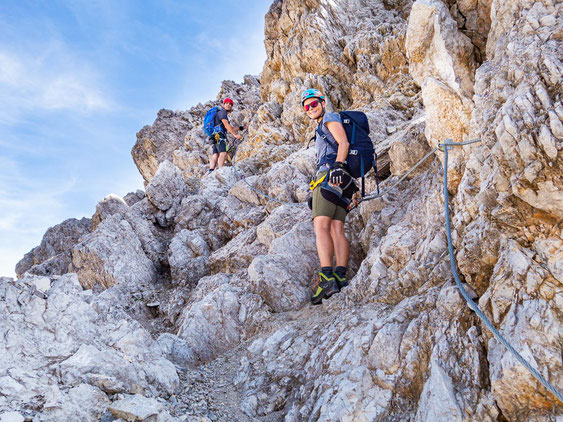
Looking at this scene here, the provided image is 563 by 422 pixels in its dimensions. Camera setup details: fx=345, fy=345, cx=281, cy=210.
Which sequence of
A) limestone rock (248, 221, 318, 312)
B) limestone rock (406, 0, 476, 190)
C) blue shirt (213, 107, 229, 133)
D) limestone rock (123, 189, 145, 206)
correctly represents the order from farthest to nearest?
limestone rock (123, 189, 145, 206) < blue shirt (213, 107, 229, 133) < limestone rock (248, 221, 318, 312) < limestone rock (406, 0, 476, 190)

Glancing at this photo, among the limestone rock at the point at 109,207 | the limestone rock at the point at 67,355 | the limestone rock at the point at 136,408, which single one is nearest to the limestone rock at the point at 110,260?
the limestone rock at the point at 109,207

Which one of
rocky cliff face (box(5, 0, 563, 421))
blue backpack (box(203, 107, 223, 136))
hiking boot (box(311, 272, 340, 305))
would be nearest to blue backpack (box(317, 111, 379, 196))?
rocky cliff face (box(5, 0, 563, 421))

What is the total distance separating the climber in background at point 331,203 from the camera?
23.2 feet

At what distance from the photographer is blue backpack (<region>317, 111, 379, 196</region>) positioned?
7.31 m

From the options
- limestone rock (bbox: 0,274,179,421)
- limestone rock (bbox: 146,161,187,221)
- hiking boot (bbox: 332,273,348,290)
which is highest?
limestone rock (bbox: 146,161,187,221)

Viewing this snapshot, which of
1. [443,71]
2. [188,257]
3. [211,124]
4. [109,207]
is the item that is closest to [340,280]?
[443,71]

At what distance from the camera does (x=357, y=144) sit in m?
7.35

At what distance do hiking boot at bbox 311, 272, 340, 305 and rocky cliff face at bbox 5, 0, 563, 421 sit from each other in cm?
27

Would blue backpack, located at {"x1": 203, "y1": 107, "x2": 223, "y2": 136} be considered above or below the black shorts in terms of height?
above

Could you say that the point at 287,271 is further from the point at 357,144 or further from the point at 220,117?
the point at 220,117

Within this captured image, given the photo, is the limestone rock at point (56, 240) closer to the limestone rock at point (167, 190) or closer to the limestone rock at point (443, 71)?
the limestone rock at point (167, 190)

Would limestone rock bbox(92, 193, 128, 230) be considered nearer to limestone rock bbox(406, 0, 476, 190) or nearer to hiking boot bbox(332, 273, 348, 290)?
hiking boot bbox(332, 273, 348, 290)

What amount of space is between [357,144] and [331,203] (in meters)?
1.37

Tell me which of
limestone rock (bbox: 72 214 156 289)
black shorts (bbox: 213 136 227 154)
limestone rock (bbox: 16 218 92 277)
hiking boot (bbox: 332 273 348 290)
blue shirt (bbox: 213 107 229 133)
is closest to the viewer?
hiking boot (bbox: 332 273 348 290)
